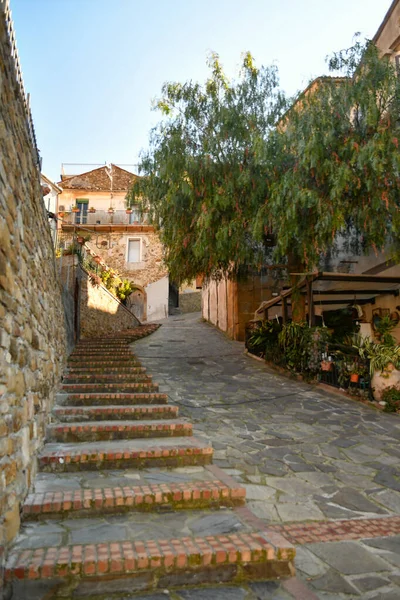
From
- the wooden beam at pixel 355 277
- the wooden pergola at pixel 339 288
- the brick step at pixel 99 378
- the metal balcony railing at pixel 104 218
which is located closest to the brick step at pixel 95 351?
the brick step at pixel 99 378

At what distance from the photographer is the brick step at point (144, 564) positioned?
7.63 feet

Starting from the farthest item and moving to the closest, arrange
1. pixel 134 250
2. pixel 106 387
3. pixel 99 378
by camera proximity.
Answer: pixel 134 250 < pixel 99 378 < pixel 106 387

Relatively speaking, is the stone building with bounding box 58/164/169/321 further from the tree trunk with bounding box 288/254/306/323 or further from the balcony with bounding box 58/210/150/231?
the tree trunk with bounding box 288/254/306/323

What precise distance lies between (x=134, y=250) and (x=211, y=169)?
18.3 meters

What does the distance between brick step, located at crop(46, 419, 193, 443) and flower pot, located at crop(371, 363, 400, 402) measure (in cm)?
405

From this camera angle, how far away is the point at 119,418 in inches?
200

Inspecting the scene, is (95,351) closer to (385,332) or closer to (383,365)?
(383,365)

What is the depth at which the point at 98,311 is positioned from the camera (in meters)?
13.7

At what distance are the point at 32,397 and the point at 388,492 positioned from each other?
3.38 meters

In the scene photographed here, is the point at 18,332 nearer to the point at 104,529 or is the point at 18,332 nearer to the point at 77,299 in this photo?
the point at 104,529

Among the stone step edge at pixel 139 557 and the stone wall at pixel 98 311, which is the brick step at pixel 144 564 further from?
the stone wall at pixel 98 311

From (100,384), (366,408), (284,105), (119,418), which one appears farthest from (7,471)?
(284,105)

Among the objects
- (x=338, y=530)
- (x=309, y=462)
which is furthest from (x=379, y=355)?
(x=338, y=530)

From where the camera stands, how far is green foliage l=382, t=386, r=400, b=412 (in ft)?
22.4
